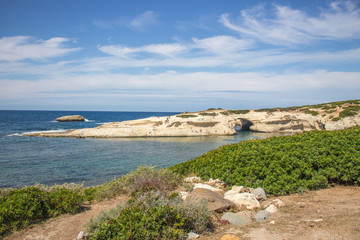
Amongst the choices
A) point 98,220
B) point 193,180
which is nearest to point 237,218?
point 98,220

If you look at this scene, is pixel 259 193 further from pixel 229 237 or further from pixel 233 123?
pixel 233 123

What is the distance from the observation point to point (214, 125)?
149 feet

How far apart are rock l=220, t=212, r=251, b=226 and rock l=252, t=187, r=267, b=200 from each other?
141 centimetres

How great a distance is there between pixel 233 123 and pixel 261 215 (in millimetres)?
41535

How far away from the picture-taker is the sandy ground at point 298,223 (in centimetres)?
478

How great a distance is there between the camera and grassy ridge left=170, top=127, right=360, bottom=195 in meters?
7.84

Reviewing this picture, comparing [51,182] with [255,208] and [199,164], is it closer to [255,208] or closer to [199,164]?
[199,164]

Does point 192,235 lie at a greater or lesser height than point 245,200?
lesser

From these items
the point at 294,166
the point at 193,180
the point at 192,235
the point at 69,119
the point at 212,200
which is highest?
the point at 294,166

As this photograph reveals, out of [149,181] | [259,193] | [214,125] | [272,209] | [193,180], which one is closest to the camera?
[272,209]

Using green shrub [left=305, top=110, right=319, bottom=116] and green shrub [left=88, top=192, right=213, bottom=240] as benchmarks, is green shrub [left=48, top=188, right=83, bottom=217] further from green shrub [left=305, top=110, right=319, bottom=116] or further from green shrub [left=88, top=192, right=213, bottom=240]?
green shrub [left=305, top=110, right=319, bottom=116]

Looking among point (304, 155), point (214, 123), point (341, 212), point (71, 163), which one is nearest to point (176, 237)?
point (341, 212)

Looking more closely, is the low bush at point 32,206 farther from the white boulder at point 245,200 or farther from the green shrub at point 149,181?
the white boulder at point 245,200

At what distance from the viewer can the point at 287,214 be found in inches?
240
